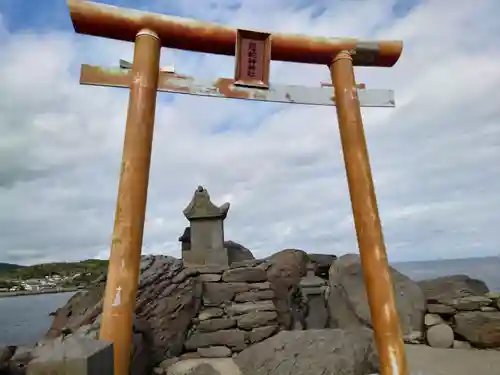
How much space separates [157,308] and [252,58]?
363 centimetres

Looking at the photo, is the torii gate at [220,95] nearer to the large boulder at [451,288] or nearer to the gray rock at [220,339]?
the gray rock at [220,339]

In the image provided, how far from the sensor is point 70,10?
3.98 m

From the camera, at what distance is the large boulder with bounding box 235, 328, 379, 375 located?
4594 millimetres

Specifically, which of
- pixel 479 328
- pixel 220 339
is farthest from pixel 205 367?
pixel 479 328

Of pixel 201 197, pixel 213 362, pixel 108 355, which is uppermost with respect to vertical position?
pixel 201 197

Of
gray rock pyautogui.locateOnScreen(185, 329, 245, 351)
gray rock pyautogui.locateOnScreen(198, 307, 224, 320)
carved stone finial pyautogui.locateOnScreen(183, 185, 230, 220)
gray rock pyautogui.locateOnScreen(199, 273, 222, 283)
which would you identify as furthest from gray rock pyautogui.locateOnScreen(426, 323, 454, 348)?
carved stone finial pyautogui.locateOnScreen(183, 185, 230, 220)

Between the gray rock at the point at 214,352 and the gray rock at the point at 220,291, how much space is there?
71 centimetres

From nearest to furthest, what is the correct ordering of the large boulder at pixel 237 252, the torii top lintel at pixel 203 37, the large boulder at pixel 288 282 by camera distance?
the torii top lintel at pixel 203 37, the large boulder at pixel 288 282, the large boulder at pixel 237 252

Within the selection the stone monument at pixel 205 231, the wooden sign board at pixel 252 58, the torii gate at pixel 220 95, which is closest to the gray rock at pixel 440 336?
the torii gate at pixel 220 95

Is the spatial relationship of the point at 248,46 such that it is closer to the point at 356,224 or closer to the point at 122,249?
the point at 356,224

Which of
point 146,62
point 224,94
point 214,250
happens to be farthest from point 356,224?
point 214,250

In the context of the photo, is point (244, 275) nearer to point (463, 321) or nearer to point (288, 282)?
point (288, 282)

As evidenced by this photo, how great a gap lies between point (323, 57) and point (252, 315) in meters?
3.82

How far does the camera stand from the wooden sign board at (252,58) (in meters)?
4.54
